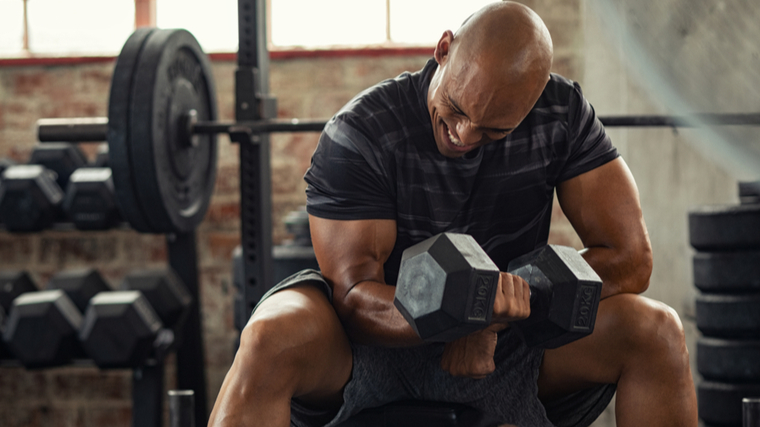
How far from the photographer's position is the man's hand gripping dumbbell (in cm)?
77

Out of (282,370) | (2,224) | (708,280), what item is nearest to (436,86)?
(282,370)

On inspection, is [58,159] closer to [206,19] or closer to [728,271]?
[206,19]

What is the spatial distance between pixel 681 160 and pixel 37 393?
2.66 meters

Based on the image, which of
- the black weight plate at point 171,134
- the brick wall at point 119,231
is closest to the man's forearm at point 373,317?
the black weight plate at point 171,134

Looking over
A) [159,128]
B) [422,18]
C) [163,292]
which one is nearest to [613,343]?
[159,128]

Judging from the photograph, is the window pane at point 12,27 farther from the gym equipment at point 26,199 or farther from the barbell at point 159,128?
the barbell at point 159,128

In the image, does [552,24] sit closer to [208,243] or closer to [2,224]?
[208,243]

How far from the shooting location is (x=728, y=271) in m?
1.99

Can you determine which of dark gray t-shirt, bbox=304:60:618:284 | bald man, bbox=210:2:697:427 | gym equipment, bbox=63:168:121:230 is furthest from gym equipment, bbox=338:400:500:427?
gym equipment, bbox=63:168:121:230

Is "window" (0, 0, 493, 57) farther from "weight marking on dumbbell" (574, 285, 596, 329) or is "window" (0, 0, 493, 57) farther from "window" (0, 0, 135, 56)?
"weight marking on dumbbell" (574, 285, 596, 329)

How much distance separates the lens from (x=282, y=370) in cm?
85

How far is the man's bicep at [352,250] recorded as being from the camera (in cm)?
103

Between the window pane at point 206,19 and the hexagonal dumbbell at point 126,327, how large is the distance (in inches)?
41.7

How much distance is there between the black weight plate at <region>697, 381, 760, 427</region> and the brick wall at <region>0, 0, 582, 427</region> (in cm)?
88
